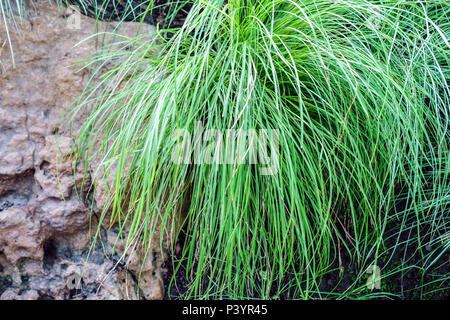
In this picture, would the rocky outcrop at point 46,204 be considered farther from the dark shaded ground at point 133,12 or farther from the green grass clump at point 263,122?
the dark shaded ground at point 133,12

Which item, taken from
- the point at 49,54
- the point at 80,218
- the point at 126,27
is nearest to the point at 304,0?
the point at 126,27

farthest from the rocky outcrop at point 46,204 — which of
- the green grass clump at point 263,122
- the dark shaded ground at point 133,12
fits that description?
the dark shaded ground at point 133,12

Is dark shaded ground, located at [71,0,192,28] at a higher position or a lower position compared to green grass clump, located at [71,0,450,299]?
higher

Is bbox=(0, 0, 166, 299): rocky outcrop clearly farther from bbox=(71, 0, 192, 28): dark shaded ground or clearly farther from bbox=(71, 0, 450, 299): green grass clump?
bbox=(71, 0, 192, 28): dark shaded ground

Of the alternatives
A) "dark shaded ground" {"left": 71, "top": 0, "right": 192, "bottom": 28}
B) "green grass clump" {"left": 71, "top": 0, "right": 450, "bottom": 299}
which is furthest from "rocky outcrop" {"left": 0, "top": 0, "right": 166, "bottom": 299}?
"dark shaded ground" {"left": 71, "top": 0, "right": 192, "bottom": 28}

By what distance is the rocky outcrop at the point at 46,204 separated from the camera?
1193mm

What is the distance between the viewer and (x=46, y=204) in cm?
121

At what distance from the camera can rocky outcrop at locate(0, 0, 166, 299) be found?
3.92 ft

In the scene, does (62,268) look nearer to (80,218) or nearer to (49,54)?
(80,218)

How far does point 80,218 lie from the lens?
1.22m

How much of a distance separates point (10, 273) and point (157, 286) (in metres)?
0.46

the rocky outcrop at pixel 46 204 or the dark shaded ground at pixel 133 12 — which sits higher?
the dark shaded ground at pixel 133 12

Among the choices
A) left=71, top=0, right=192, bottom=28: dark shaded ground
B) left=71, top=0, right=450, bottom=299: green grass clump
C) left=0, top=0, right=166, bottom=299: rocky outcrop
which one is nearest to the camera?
left=71, top=0, right=450, bottom=299: green grass clump
